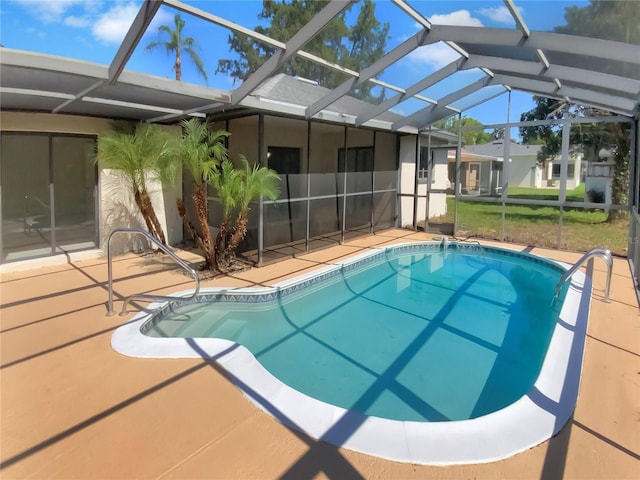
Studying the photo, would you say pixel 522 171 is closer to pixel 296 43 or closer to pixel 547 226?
pixel 547 226

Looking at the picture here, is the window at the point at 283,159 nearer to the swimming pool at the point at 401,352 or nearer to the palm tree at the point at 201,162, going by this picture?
the palm tree at the point at 201,162

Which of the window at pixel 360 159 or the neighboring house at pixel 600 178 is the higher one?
the window at pixel 360 159

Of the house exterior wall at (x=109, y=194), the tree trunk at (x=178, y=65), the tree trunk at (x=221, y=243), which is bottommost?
the tree trunk at (x=221, y=243)

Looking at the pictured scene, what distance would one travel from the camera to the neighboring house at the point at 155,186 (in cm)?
672

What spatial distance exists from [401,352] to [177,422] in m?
2.67

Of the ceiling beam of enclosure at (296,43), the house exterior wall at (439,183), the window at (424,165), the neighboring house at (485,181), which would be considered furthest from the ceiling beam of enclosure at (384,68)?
the house exterior wall at (439,183)

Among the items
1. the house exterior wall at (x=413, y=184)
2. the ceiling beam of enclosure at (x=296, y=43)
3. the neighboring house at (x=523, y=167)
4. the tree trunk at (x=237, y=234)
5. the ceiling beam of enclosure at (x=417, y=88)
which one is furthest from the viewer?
the house exterior wall at (x=413, y=184)

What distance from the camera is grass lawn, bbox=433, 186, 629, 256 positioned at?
9.84 metres

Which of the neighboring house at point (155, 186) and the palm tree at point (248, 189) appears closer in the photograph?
the neighboring house at point (155, 186)

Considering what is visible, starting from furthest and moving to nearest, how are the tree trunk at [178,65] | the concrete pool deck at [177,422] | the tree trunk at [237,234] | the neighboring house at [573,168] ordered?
1. the tree trunk at [178,65]
2. the neighboring house at [573,168]
3. the tree trunk at [237,234]
4. the concrete pool deck at [177,422]

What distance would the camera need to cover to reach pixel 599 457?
2.55 m

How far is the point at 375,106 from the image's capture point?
9.20m

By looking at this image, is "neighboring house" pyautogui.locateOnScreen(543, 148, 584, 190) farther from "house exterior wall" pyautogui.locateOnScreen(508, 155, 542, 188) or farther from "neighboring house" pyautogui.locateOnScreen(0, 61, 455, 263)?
"neighboring house" pyautogui.locateOnScreen(0, 61, 455, 263)

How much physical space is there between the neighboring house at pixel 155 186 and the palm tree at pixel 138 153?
0.43m
